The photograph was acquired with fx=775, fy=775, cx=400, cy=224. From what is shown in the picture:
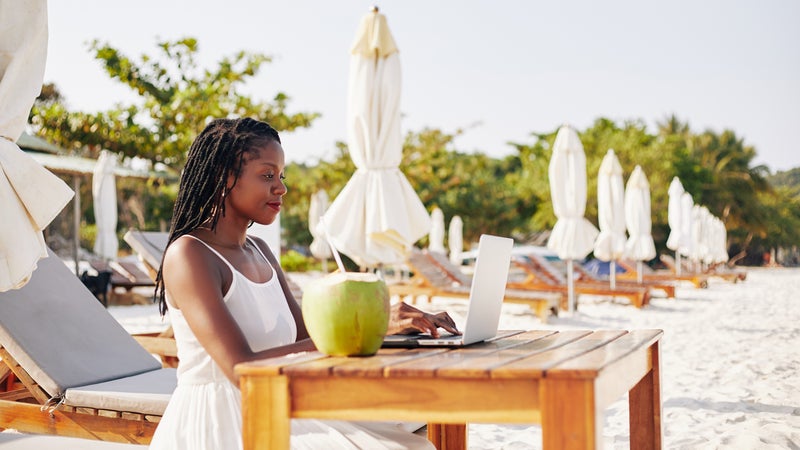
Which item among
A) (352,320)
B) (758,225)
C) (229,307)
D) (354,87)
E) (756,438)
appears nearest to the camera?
(352,320)

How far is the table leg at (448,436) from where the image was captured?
8.43 ft

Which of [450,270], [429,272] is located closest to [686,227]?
[450,270]

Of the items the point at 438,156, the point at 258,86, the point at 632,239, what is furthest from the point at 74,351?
the point at 438,156

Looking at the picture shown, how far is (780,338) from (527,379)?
761 cm

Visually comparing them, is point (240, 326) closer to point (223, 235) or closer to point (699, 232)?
point (223, 235)

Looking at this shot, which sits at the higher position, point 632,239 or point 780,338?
point 632,239

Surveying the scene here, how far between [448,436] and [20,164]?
5.64 feet

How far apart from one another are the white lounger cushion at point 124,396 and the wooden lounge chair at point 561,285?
30.2 feet

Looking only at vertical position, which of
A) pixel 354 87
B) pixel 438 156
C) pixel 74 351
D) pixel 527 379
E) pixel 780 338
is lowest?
pixel 780 338

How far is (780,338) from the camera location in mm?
7973

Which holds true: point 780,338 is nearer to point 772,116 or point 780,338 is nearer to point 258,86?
point 258,86

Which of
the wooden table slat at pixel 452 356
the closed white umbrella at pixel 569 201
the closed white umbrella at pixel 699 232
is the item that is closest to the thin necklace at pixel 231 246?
the wooden table slat at pixel 452 356

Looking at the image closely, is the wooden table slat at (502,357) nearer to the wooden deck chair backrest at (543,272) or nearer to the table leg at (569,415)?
the table leg at (569,415)

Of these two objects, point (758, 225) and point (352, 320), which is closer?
point (352, 320)
